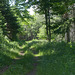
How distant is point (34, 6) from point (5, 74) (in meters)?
10.5

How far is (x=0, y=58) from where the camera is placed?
24.7 feet

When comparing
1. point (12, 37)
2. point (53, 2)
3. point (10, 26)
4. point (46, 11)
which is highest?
point (53, 2)

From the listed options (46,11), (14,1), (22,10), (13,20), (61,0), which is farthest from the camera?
(13,20)

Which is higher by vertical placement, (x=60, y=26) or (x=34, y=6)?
(x=34, y=6)

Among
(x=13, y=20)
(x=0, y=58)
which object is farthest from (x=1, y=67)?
(x=13, y=20)

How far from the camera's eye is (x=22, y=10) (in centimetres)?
1064

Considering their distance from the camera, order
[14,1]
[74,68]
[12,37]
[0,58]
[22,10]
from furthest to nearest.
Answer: [12,37] → [22,10] → [14,1] → [0,58] → [74,68]

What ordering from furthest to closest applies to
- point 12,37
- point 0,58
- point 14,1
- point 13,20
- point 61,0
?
point 12,37 → point 13,20 → point 61,0 → point 14,1 → point 0,58

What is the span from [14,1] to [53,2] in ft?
16.8

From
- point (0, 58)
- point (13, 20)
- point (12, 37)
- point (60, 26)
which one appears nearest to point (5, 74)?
point (0, 58)

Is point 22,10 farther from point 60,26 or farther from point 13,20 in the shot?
point 13,20

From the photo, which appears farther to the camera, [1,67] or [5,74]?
[1,67]

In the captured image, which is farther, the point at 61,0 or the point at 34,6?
the point at 34,6

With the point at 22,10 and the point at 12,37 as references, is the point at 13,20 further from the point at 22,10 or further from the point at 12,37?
the point at 22,10
